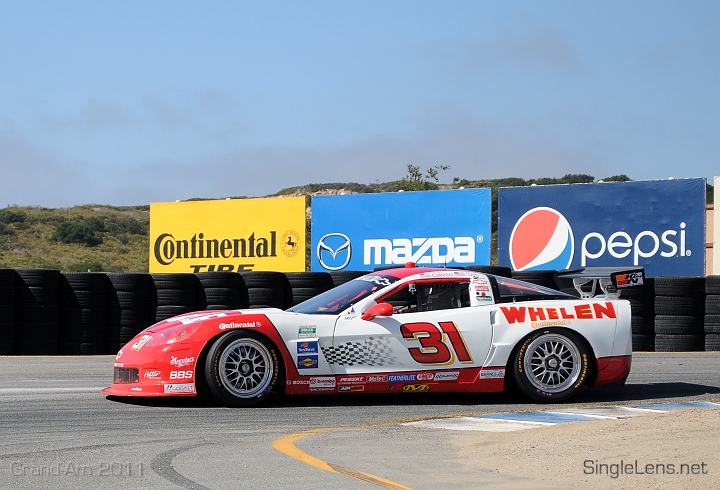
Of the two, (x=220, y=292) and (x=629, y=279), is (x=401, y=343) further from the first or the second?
(x=220, y=292)

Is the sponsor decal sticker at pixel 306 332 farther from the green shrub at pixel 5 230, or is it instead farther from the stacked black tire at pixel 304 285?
the green shrub at pixel 5 230

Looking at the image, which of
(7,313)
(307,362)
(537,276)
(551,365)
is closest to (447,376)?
(551,365)

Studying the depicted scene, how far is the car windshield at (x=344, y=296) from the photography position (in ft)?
28.1

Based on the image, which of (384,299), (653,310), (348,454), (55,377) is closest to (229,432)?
(348,454)

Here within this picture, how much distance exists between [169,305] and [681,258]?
33.6ft

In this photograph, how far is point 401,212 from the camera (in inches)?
871

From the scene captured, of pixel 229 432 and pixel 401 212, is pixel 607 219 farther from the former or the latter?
pixel 229 432

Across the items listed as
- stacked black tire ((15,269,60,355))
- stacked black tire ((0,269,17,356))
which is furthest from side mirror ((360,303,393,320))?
stacked black tire ((0,269,17,356))

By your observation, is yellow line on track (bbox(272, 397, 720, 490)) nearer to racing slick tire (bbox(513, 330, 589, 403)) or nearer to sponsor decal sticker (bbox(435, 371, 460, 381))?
racing slick tire (bbox(513, 330, 589, 403))

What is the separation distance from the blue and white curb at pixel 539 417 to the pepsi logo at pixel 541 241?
39.0 feet

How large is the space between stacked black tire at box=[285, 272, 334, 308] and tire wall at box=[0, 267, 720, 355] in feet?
0.05

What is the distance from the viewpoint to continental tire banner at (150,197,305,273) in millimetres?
23078

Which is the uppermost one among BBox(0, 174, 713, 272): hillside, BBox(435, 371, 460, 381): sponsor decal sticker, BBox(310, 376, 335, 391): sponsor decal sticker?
BBox(0, 174, 713, 272): hillside

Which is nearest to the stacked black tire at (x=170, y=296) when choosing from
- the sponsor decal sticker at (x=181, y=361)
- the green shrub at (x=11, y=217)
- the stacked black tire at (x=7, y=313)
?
the stacked black tire at (x=7, y=313)
